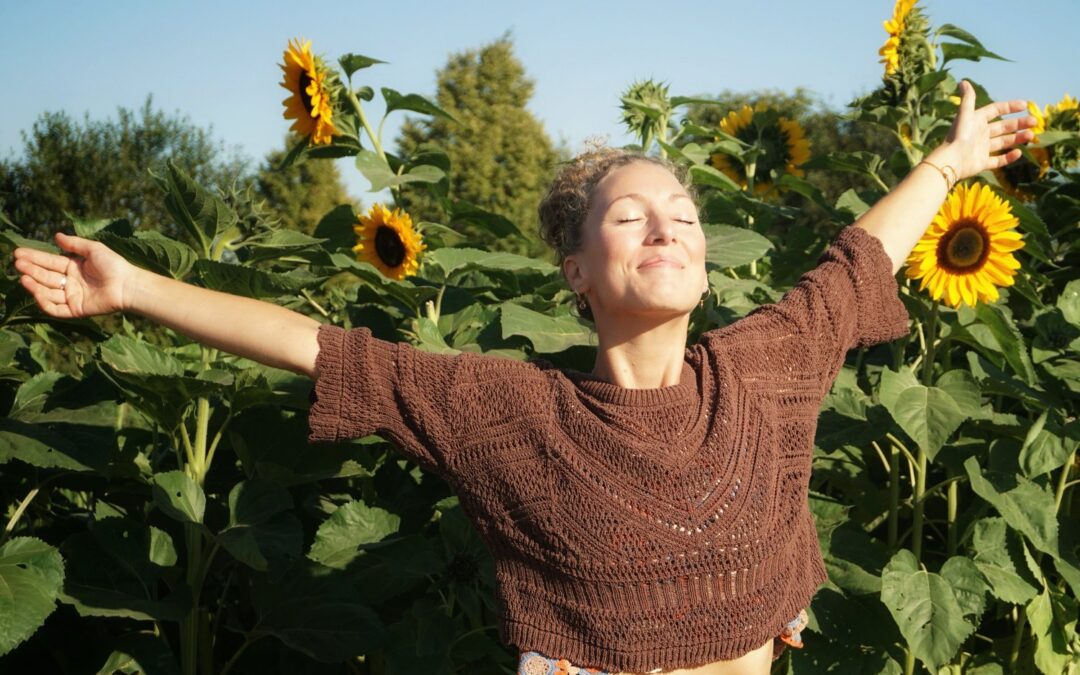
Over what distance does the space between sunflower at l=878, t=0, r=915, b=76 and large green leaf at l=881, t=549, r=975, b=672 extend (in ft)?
3.88

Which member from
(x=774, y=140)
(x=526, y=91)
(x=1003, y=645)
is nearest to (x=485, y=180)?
(x=526, y=91)

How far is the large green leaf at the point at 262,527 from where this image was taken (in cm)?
220

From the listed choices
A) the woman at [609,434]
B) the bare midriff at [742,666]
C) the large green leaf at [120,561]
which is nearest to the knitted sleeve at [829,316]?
the woman at [609,434]

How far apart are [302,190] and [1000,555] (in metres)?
14.6

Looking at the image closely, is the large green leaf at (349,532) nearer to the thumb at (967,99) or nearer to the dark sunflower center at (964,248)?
the dark sunflower center at (964,248)

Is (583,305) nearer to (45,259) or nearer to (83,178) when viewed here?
(45,259)

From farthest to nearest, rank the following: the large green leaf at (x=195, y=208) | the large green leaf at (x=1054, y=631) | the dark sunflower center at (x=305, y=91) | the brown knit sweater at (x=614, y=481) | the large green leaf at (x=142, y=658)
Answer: the dark sunflower center at (x=305, y=91) → the large green leaf at (x=1054, y=631) → the large green leaf at (x=142, y=658) → the large green leaf at (x=195, y=208) → the brown knit sweater at (x=614, y=481)

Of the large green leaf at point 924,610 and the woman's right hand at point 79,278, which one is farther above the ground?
the woman's right hand at point 79,278

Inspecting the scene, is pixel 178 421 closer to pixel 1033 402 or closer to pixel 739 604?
pixel 739 604

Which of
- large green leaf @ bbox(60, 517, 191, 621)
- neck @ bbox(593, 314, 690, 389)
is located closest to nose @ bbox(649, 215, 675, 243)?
neck @ bbox(593, 314, 690, 389)

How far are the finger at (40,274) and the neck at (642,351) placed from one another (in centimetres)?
83

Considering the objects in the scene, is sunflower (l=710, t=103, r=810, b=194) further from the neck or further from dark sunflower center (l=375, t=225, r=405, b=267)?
the neck

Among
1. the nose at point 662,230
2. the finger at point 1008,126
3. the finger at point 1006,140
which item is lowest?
the nose at point 662,230

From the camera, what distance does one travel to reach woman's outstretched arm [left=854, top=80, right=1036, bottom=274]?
2.17 metres
